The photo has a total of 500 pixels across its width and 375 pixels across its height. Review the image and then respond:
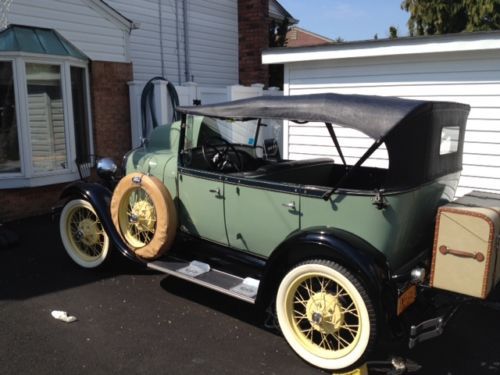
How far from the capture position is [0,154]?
21.2 ft

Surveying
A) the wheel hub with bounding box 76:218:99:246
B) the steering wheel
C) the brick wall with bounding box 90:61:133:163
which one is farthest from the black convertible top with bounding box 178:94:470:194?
the brick wall with bounding box 90:61:133:163

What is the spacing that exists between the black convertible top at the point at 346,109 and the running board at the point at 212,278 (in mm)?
1273

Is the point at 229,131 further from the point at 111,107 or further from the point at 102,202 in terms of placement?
the point at 111,107

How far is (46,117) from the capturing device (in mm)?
6836

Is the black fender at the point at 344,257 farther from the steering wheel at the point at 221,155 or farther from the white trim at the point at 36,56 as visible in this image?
the white trim at the point at 36,56

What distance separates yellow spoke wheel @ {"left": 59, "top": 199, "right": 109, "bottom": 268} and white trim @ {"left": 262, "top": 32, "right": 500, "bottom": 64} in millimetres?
3758

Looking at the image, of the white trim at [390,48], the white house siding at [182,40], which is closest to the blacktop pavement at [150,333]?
the white trim at [390,48]

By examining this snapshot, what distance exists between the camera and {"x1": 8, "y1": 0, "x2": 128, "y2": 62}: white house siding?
21.5 feet

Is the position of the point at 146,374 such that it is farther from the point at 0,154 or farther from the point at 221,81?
the point at 221,81

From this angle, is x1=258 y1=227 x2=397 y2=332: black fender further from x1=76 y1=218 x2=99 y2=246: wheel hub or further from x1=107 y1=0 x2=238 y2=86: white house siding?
x1=107 y1=0 x2=238 y2=86: white house siding

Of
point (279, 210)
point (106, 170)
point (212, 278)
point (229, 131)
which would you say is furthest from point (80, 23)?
point (279, 210)

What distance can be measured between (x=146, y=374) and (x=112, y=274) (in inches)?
72.8

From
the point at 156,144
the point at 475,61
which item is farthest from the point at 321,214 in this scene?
the point at 475,61

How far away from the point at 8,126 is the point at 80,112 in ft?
4.14
